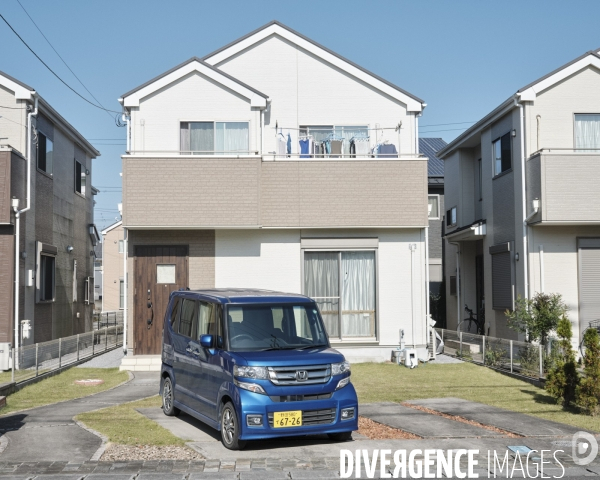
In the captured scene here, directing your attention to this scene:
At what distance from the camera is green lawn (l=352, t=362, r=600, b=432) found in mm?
11375

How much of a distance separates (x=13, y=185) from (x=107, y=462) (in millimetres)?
10235

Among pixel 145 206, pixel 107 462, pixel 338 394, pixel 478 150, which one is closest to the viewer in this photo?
pixel 107 462

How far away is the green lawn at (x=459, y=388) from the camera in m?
11.4

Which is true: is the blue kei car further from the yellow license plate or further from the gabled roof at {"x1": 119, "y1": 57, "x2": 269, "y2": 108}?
the gabled roof at {"x1": 119, "y1": 57, "x2": 269, "y2": 108}

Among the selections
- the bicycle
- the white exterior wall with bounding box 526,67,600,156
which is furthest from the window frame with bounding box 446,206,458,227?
the white exterior wall with bounding box 526,67,600,156

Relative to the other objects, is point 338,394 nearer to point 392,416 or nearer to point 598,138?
point 392,416

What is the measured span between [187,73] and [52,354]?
23.4 feet

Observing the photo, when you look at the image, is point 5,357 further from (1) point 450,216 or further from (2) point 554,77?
(1) point 450,216

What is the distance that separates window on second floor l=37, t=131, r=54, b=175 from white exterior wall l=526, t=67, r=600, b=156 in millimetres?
12494

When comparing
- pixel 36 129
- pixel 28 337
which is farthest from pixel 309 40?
pixel 28 337

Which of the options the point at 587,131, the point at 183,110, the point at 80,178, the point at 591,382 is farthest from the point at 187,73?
the point at 591,382

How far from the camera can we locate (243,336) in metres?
9.38

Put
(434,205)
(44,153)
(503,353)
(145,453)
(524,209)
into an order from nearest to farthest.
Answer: (145,453)
(503,353)
(524,209)
(44,153)
(434,205)

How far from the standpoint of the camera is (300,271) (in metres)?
17.2
